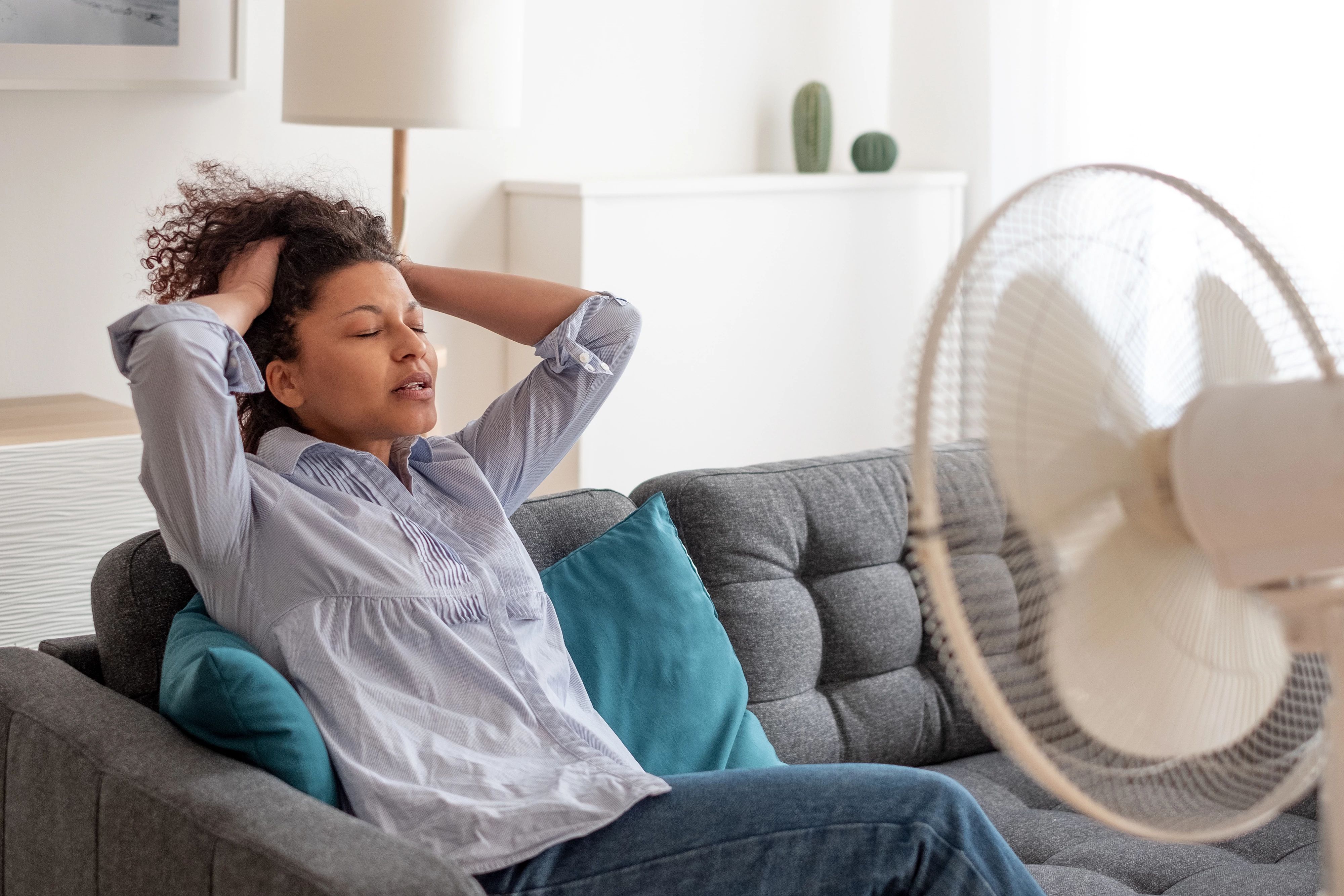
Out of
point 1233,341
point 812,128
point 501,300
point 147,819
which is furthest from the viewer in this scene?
point 812,128

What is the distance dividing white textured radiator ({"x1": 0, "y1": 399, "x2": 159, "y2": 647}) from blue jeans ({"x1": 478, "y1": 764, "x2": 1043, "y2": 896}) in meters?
1.41

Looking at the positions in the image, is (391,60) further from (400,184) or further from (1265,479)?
(1265,479)

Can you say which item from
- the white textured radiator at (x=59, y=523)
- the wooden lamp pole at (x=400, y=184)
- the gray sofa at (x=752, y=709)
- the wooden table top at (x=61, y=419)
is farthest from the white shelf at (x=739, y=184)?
the gray sofa at (x=752, y=709)

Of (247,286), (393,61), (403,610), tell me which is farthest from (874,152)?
(403,610)

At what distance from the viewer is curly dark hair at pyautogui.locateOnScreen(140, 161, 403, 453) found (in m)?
1.54

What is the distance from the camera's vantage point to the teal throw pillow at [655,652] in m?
1.60

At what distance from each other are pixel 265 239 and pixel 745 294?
2.19 metres

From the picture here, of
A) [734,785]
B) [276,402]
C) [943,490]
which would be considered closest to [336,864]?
[734,785]

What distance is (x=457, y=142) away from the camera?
133 inches

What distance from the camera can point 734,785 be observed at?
1.32m

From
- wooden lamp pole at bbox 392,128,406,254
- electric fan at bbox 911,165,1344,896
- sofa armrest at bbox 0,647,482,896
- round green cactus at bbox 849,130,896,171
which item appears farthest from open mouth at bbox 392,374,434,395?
round green cactus at bbox 849,130,896,171

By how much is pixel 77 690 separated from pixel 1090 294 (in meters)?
1.04

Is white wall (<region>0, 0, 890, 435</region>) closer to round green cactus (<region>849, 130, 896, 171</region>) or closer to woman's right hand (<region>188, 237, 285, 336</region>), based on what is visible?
round green cactus (<region>849, 130, 896, 171</region>)

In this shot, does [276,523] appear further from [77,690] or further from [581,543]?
[581,543]
